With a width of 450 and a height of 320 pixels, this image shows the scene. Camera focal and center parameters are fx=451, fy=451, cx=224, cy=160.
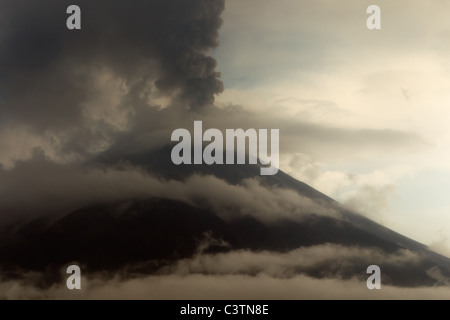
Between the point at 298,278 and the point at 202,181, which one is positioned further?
A: the point at 202,181

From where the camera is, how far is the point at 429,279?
4336 inches

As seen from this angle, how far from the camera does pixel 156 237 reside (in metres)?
101

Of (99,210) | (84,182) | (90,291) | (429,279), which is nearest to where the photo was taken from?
(90,291)

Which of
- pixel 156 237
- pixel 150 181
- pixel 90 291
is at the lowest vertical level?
pixel 90 291

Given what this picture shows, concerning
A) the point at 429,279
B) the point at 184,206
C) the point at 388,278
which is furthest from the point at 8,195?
the point at 429,279

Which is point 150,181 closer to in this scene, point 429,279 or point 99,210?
point 99,210

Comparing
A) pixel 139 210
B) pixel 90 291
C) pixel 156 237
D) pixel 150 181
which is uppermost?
pixel 150 181

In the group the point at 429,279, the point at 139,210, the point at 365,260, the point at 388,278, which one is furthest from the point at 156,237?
the point at 429,279

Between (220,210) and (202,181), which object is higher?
(202,181)

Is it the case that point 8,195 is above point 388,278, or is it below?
above
